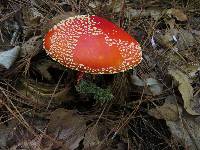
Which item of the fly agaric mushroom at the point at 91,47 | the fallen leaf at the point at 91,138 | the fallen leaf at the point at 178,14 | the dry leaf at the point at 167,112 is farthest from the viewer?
the fallen leaf at the point at 178,14

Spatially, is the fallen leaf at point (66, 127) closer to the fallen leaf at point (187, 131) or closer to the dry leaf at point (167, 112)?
the dry leaf at point (167, 112)

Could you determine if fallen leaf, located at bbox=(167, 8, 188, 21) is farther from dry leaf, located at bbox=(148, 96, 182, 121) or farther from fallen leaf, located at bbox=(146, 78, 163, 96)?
dry leaf, located at bbox=(148, 96, 182, 121)

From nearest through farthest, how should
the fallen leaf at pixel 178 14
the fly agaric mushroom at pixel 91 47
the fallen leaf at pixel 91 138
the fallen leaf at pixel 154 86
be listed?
the fly agaric mushroom at pixel 91 47, the fallen leaf at pixel 91 138, the fallen leaf at pixel 154 86, the fallen leaf at pixel 178 14

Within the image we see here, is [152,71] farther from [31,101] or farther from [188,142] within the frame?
[31,101]

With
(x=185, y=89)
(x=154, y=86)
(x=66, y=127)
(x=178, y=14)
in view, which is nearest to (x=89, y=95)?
(x=66, y=127)

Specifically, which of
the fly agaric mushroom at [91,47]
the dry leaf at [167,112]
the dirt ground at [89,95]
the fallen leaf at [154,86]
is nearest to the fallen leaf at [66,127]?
Answer: the dirt ground at [89,95]

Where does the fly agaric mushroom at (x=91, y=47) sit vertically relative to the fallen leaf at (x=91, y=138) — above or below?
above

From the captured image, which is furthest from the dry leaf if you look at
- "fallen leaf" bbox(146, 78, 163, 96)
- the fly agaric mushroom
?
A: the fly agaric mushroom
